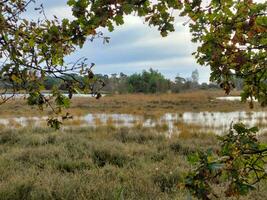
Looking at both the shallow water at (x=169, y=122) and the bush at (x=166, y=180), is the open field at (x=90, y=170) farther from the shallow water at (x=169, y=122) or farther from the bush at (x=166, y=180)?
the shallow water at (x=169, y=122)

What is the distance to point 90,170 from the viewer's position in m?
7.18

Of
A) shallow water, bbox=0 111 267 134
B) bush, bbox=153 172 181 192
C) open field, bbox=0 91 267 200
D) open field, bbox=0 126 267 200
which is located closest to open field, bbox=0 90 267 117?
shallow water, bbox=0 111 267 134

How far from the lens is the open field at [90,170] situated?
573 cm

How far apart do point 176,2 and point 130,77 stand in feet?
255

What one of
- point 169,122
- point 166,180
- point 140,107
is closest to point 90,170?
point 166,180

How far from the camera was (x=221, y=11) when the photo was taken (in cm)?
231

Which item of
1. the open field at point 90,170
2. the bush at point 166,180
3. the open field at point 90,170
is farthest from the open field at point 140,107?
the bush at point 166,180

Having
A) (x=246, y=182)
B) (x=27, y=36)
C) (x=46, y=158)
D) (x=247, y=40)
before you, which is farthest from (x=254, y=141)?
(x=46, y=158)

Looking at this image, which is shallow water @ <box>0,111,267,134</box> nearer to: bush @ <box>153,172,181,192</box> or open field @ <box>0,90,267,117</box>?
open field @ <box>0,90,267,117</box>

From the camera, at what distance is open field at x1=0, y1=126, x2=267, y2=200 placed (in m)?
5.73

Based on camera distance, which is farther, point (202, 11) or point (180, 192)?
point (180, 192)

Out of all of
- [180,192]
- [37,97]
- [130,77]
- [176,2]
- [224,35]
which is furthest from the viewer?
[130,77]

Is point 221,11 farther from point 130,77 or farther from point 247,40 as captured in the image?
point 130,77

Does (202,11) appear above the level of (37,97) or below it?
above
